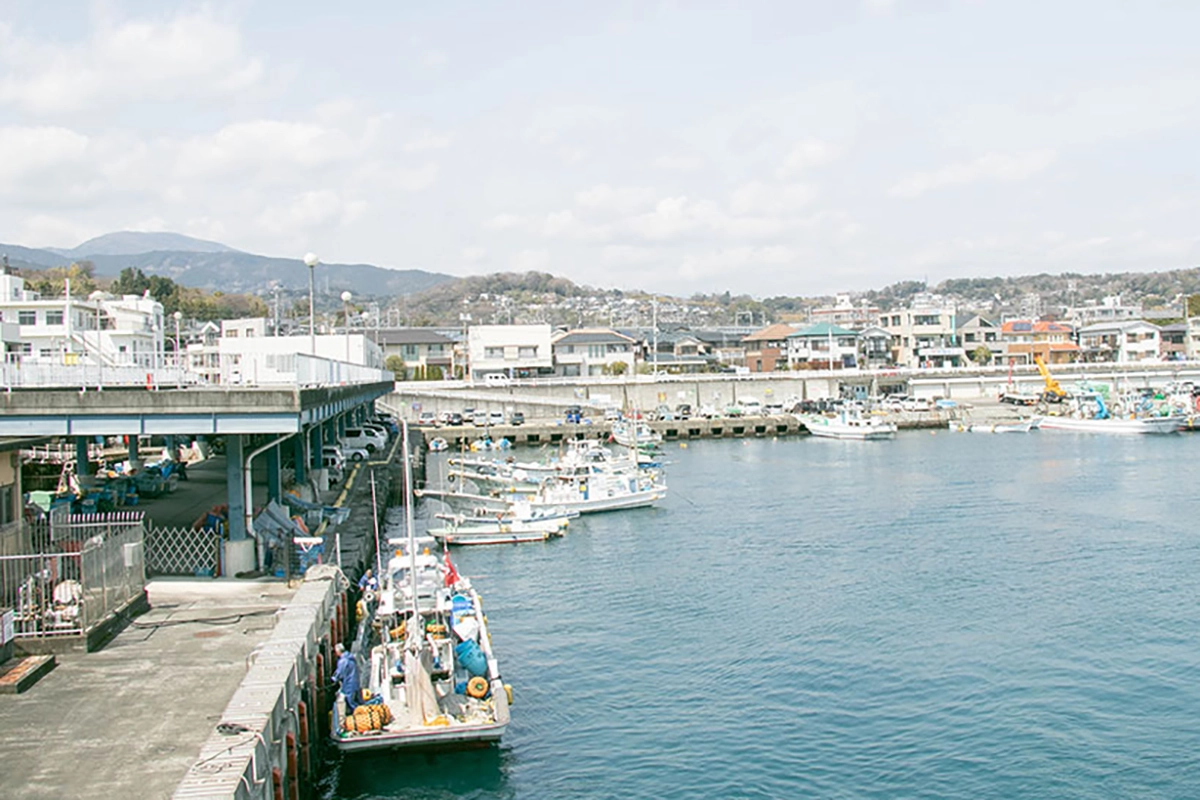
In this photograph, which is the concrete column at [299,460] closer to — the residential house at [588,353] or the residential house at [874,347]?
the residential house at [588,353]

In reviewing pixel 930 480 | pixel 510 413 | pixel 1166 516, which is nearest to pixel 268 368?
pixel 1166 516

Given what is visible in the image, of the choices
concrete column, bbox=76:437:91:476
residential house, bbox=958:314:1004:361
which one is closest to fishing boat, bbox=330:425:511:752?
concrete column, bbox=76:437:91:476

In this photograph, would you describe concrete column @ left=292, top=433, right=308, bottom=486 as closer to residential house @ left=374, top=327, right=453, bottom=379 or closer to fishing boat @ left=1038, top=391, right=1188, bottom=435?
fishing boat @ left=1038, top=391, right=1188, bottom=435

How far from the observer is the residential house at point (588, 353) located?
109125 mm

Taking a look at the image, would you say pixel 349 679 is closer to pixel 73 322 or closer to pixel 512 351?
pixel 73 322

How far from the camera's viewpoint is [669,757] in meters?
18.7

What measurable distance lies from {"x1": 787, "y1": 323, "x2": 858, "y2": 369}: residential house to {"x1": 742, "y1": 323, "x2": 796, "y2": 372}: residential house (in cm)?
197

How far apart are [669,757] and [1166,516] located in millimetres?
29994

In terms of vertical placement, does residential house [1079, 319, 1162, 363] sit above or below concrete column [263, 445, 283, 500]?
above

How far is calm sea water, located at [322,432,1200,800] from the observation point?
17.8 meters

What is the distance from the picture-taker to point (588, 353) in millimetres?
109438

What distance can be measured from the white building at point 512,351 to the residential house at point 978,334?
49.4 meters

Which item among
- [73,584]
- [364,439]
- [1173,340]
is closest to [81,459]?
[73,584]

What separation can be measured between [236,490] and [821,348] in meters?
99.4
